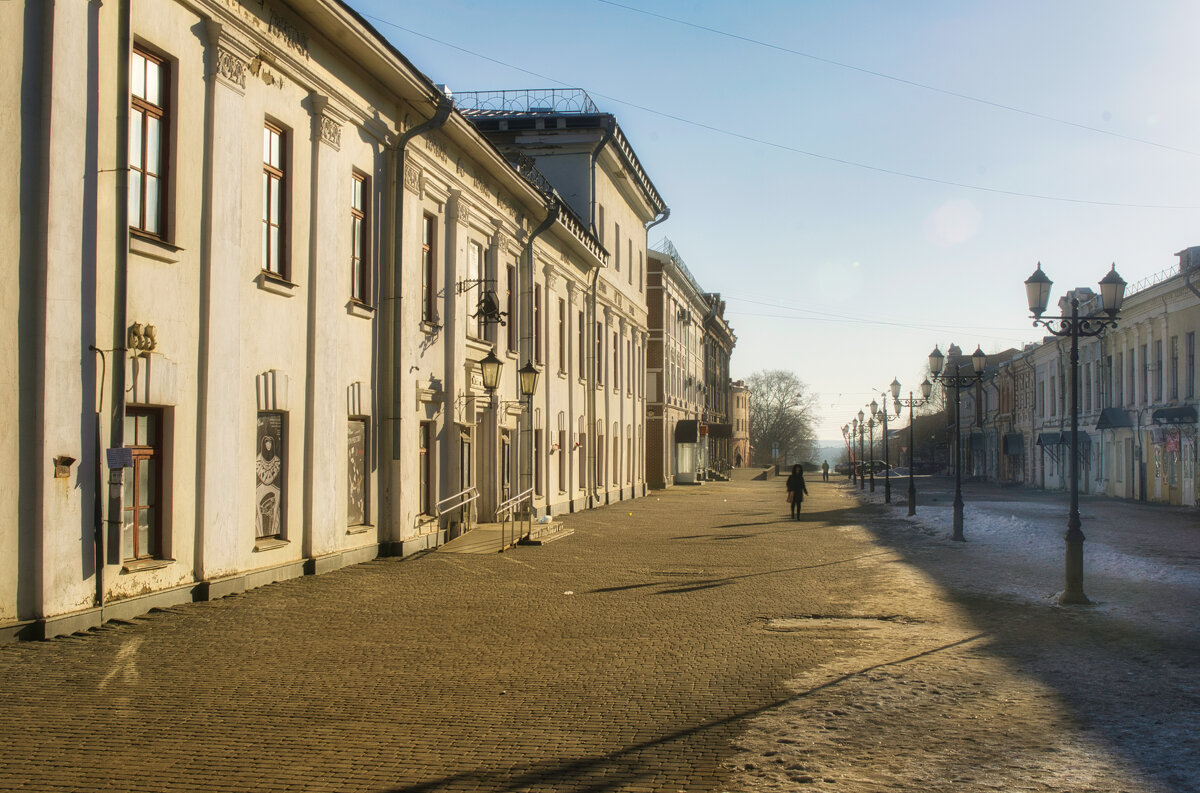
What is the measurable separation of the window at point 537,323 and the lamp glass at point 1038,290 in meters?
13.8

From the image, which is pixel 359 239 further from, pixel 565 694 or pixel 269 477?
pixel 565 694

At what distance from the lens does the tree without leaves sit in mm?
133625

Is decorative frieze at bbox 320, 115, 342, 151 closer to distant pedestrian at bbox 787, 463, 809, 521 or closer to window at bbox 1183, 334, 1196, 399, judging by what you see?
distant pedestrian at bbox 787, 463, 809, 521

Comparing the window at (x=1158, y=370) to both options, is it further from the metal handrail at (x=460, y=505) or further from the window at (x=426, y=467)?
the window at (x=426, y=467)

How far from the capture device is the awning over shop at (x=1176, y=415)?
34.5 meters

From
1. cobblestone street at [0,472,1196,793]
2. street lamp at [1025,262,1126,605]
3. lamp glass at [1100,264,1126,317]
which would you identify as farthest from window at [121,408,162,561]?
lamp glass at [1100,264,1126,317]

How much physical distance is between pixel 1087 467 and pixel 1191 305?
14.8 m

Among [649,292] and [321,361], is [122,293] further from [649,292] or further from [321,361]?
[649,292]

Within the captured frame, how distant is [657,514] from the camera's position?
30.3 metres

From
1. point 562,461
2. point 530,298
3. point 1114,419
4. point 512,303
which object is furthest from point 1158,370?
point 512,303

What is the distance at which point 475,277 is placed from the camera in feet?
70.5

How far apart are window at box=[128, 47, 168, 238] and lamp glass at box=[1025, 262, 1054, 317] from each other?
10.9m

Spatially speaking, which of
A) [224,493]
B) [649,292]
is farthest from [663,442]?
[224,493]

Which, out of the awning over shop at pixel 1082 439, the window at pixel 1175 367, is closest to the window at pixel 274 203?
the window at pixel 1175 367
